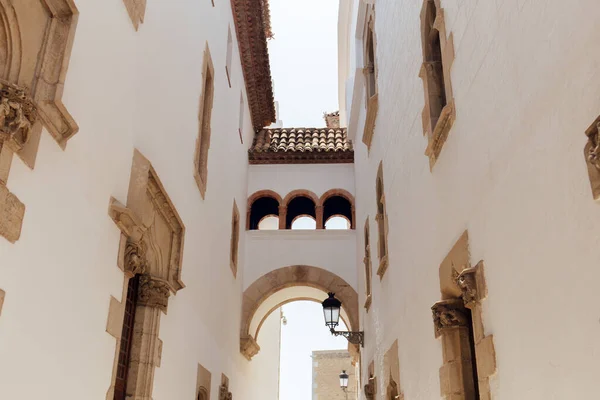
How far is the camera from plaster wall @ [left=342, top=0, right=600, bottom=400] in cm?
272

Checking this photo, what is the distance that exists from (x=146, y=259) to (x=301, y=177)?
9.48 m

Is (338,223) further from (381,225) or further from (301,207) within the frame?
(381,225)

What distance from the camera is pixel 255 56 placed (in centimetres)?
1388

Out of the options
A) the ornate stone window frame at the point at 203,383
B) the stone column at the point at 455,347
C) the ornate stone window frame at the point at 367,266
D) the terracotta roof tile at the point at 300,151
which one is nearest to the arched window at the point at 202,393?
the ornate stone window frame at the point at 203,383

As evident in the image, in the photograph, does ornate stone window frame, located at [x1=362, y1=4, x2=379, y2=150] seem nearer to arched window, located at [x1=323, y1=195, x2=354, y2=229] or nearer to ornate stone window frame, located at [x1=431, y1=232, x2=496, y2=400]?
arched window, located at [x1=323, y1=195, x2=354, y2=229]

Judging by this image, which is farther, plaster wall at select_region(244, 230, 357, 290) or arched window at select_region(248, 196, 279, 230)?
arched window at select_region(248, 196, 279, 230)

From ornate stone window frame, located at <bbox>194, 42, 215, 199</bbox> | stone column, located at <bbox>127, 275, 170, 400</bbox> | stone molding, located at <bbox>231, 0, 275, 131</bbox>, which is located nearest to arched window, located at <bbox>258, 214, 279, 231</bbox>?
stone molding, located at <bbox>231, 0, 275, 131</bbox>

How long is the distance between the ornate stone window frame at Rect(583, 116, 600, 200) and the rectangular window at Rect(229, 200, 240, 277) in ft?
31.1

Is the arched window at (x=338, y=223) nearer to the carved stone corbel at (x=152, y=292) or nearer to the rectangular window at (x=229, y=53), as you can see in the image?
the rectangular window at (x=229, y=53)

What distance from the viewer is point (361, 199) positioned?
43.0 feet

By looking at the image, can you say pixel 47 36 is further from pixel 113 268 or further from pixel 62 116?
pixel 113 268

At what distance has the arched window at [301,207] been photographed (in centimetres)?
1539

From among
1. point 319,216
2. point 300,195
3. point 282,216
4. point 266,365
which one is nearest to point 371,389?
point 319,216

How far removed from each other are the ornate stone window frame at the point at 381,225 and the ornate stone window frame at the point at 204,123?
2.59 metres
